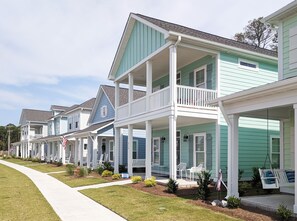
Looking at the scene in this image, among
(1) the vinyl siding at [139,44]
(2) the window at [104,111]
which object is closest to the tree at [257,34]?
(2) the window at [104,111]

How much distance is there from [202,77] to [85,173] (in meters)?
9.19

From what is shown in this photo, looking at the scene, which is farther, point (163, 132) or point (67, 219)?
point (163, 132)

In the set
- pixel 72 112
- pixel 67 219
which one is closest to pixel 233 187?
pixel 67 219

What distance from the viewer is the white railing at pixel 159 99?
1418 centimetres

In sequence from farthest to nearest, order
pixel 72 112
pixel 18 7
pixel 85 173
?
1. pixel 72 112
2. pixel 85 173
3. pixel 18 7

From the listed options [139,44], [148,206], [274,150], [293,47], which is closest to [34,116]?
[139,44]

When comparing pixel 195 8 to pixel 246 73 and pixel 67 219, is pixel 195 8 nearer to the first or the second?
pixel 246 73

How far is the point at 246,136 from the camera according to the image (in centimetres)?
1569

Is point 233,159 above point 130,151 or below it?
above

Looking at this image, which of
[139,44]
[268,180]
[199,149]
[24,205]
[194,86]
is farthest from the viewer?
Result: [139,44]

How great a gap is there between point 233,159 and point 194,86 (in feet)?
22.8

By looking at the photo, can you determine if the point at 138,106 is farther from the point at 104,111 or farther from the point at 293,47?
the point at 104,111

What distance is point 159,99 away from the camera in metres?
14.8

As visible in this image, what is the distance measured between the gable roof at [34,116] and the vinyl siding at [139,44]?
3714 cm
